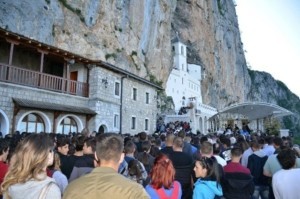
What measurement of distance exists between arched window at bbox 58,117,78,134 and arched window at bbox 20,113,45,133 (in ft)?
4.25

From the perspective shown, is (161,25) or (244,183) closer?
(244,183)

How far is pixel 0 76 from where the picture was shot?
15.0 m

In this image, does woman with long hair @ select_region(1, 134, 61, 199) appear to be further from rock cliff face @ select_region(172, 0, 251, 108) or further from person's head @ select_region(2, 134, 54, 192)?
rock cliff face @ select_region(172, 0, 251, 108)

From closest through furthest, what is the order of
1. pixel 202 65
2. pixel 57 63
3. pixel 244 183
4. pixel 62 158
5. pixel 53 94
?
pixel 244 183, pixel 62 158, pixel 53 94, pixel 57 63, pixel 202 65

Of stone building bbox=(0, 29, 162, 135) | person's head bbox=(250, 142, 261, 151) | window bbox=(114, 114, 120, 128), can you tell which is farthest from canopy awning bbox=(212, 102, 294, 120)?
person's head bbox=(250, 142, 261, 151)

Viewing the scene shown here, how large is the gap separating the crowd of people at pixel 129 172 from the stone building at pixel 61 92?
10.6m

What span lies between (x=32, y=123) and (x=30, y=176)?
15.3 m

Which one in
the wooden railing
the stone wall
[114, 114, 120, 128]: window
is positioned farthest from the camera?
[114, 114, 120, 128]: window

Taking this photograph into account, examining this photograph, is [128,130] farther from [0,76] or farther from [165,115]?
[165,115]

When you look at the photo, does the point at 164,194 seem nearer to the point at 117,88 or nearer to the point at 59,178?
the point at 59,178

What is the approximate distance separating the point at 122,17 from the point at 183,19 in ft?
84.7

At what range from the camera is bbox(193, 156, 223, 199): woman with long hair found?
148 inches

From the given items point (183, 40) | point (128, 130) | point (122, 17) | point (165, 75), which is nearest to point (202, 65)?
point (183, 40)

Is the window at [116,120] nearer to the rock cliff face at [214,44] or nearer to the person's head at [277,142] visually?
the person's head at [277,142]
